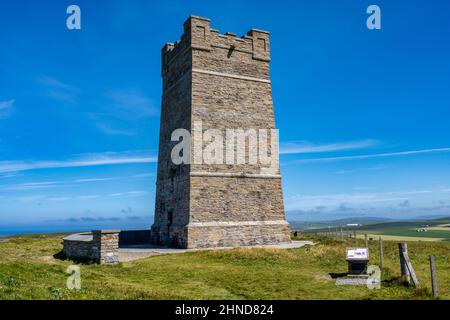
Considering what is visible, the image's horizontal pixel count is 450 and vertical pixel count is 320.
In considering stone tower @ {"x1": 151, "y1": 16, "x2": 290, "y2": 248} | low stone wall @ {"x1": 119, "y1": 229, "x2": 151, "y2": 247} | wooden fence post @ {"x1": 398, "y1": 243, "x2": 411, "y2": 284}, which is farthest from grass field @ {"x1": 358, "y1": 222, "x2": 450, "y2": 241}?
wooden fence post @ {"x1": 398, "y1": 243, "x2": 411, "y2": 284}

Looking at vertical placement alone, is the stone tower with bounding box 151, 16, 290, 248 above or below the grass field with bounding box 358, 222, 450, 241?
above

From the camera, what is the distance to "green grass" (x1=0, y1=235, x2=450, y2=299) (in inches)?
358

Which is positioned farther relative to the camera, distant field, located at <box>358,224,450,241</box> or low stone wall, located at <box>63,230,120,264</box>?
distant field, located at <box>358,224,450,241</box>

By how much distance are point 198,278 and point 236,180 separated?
383 inches

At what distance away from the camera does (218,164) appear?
69.1ft

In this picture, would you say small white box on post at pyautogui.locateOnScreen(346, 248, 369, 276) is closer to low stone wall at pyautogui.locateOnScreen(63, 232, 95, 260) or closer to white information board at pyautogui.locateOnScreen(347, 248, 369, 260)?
white information board at pyautogui.locateOnScreen(347, 248, 369, 260)

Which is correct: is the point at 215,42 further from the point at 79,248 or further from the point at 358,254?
the point at 358,254

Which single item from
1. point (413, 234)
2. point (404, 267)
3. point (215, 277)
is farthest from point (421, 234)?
point (215, 277)

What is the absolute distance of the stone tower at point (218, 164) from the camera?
2023cm

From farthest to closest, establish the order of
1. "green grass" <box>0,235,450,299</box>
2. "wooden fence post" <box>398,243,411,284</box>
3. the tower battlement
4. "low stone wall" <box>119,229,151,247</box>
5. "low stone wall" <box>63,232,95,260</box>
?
1. "low stone wall" <box>119,229,151,247</box>
2. the tower battlement
3. "low stone wall" <box>63,232,95,260</box>
4. "wooden fence post" <box>398,243,411,284</box>
5. "green grass" <box>0,235,450,299</box>

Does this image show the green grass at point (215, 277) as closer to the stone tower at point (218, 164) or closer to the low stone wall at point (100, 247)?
the low stone wall at point (100, 247)

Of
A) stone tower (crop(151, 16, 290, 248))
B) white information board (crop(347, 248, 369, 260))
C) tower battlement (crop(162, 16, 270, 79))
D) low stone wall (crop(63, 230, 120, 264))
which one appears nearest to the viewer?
white information board (crop(347, 248, 369, 260))

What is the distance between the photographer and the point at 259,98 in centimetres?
2314

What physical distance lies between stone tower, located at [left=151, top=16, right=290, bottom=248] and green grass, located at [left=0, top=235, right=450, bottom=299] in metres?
3.45
